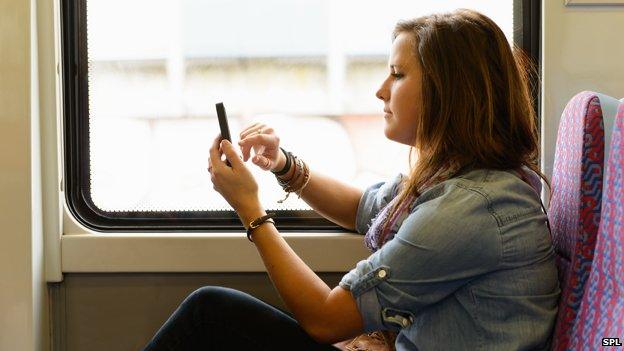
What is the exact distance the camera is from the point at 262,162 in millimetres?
1654

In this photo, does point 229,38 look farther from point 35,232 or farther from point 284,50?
point 35,232

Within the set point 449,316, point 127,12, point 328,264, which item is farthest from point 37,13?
point 449,316

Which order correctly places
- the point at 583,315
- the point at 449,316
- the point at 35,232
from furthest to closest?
the point at 35,232 → the point at 449,316 → the point at 583,315

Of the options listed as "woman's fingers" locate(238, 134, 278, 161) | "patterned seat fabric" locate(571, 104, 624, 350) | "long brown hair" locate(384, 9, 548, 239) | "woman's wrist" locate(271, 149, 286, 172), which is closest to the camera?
"patterned seat fabric" locate(571, 104, 624, 350)

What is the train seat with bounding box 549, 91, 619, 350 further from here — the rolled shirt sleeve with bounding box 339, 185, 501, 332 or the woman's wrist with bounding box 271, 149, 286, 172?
the woman's wrist with bounding box 271, 149, 286, 172

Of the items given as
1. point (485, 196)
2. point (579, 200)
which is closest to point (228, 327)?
point (485, 196)

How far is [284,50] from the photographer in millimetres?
1966

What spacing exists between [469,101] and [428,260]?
31 centimetres

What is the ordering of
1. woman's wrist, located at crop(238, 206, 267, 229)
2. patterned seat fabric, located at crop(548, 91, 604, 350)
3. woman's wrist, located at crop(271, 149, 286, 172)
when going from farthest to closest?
woman's wrist, located at crop(271, 149, 286, 172)
woman's wrist, located at crop(238, 206, 267, 229)
patterned seat fabric, located at crop(548, 91, 604, 350)

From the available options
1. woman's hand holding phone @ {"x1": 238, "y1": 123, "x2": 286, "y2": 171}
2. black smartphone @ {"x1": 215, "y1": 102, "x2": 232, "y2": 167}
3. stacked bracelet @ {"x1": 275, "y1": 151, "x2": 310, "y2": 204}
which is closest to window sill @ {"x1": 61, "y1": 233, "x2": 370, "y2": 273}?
stacked bracelet @ {"x1": 275, "y1": 151, "x2": 310, "y2": 204}

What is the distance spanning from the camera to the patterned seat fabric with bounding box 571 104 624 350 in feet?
3.62

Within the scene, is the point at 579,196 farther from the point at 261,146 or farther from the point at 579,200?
the point at 261,146

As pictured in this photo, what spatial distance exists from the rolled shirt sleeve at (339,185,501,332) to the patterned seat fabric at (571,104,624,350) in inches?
6.5

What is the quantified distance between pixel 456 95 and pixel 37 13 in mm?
1086
